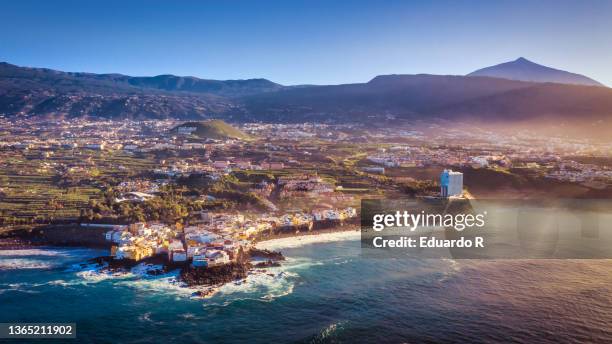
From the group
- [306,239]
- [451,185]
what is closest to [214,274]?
[306,239]

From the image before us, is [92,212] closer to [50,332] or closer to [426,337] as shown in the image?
[50,332]

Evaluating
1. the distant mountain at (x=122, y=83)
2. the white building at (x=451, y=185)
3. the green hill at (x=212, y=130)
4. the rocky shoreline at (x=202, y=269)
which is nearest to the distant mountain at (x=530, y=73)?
the distant mountain at (x=122, y=83)

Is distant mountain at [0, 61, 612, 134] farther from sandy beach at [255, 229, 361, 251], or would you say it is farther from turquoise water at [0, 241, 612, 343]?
turquoise water at [0, 241, 612, 343]

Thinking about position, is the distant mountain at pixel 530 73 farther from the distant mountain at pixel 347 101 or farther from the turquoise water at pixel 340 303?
the turquoise water at pixel 340 303

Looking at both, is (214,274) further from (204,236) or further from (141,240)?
(141,240)

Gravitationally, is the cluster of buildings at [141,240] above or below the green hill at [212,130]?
below

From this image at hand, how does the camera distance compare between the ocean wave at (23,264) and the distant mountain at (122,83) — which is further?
the distant mountain at (122,83)
